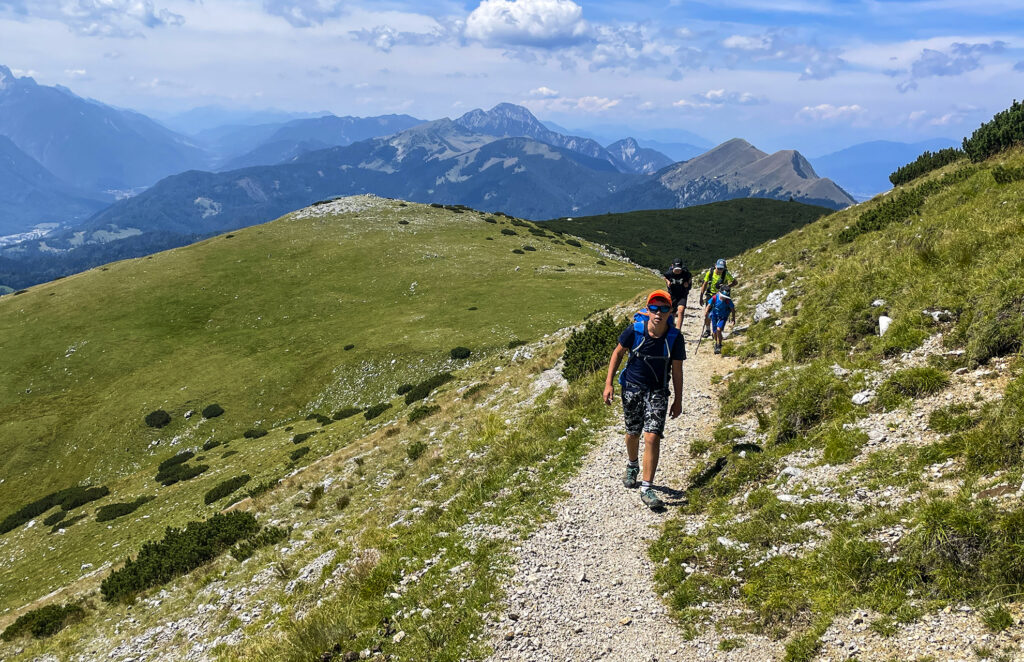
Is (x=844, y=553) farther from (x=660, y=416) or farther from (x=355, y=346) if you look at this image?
(x=355, y=346)

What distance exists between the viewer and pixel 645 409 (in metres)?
9.87

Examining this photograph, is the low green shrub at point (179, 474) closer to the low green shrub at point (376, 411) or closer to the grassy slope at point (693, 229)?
the low green shrub at point (376, 411)

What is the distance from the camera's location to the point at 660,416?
381 inches

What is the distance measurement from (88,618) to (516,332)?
3373cm

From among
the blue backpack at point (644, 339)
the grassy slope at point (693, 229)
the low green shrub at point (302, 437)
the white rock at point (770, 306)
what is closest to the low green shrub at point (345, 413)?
the low green shrub at point (302, 437)

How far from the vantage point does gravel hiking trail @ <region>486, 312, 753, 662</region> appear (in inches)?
265

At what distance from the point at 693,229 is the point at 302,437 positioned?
558ft

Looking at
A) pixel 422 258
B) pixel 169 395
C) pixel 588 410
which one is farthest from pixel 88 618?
pixel 422 258

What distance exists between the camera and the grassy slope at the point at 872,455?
19.4 feet

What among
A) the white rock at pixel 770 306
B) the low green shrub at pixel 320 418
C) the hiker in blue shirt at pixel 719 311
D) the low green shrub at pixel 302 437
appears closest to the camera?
the hiker in blue shirt at pixel 719 311

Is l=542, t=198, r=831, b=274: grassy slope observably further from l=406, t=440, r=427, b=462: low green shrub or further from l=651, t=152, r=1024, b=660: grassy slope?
l=651, t=152, r=1024, b=660: grassy slope

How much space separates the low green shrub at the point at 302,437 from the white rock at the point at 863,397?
30005mm

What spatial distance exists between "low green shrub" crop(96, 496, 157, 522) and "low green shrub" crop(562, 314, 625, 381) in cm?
2638

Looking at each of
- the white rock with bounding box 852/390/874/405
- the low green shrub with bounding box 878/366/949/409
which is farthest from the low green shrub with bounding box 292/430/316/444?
the low green shrub with bounding box 878/366/949/409
